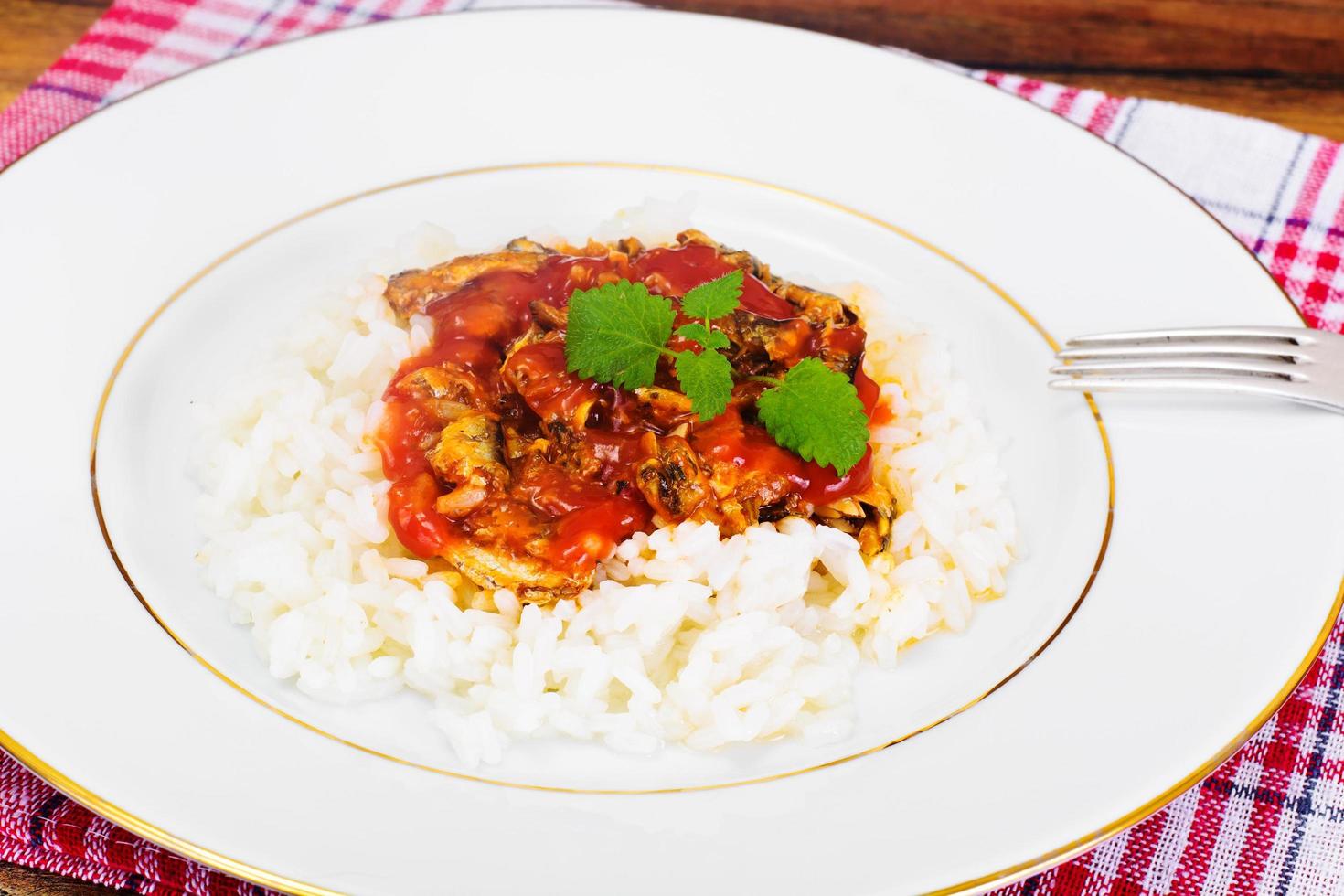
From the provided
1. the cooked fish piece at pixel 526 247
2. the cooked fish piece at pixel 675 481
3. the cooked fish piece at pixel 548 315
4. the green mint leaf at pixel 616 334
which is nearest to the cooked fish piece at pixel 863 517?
the cooked fish piece at pixel 675 481

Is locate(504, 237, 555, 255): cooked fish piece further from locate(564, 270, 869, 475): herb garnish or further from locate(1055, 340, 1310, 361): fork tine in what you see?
locate(1055, 340, 1310, 361): fork tine

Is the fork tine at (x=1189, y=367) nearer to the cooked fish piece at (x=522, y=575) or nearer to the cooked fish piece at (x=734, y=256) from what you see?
the cooked fish piece at (x=734, y=256)

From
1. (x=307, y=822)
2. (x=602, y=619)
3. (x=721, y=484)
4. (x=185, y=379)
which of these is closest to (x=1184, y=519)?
(x=721, y=484)

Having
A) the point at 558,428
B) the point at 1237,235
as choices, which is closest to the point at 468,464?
the point at 558,428

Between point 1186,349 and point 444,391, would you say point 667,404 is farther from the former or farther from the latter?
point 1186,349

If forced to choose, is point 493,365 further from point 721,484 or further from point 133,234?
point 133,234
